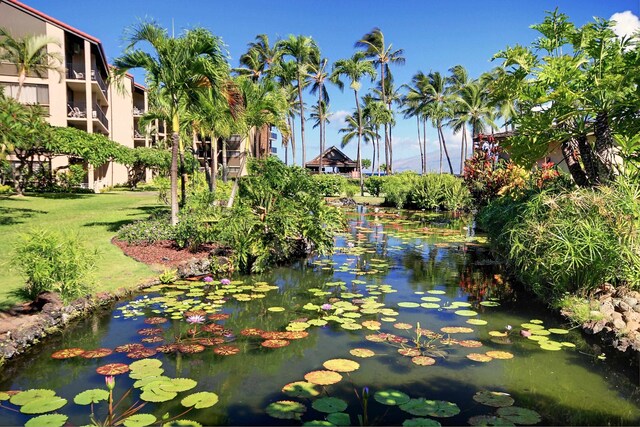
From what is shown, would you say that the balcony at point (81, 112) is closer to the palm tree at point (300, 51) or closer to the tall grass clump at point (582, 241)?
the palm tree at point (300, 51)

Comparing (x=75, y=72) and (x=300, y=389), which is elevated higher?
(x=75, y=72)

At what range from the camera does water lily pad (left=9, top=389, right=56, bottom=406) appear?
362 centimetres

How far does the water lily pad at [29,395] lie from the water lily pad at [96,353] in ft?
2.40

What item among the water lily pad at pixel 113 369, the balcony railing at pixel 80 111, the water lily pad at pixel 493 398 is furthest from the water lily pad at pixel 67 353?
the balcony railing at pixel 80 111

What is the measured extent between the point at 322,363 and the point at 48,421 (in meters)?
2.39

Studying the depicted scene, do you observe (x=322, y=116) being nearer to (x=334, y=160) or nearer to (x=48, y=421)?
(x=334, y=160)

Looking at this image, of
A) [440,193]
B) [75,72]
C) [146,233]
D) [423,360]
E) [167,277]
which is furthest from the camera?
[75,72]

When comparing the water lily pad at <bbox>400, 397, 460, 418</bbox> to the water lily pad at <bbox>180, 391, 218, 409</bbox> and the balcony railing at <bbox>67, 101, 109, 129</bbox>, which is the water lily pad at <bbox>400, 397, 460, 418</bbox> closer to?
the water lily pad at <bbox>180, 391, 218, 409</bbox>

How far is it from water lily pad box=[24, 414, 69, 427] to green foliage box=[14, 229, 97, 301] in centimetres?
247

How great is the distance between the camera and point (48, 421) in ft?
10.8

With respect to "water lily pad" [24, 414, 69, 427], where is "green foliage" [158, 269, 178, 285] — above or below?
above

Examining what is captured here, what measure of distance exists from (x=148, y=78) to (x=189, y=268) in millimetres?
4930

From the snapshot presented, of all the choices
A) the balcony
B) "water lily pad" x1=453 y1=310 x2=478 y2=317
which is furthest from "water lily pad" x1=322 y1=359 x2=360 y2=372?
the balcony

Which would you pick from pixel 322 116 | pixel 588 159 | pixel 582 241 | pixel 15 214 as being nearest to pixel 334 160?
pixel 322 116
